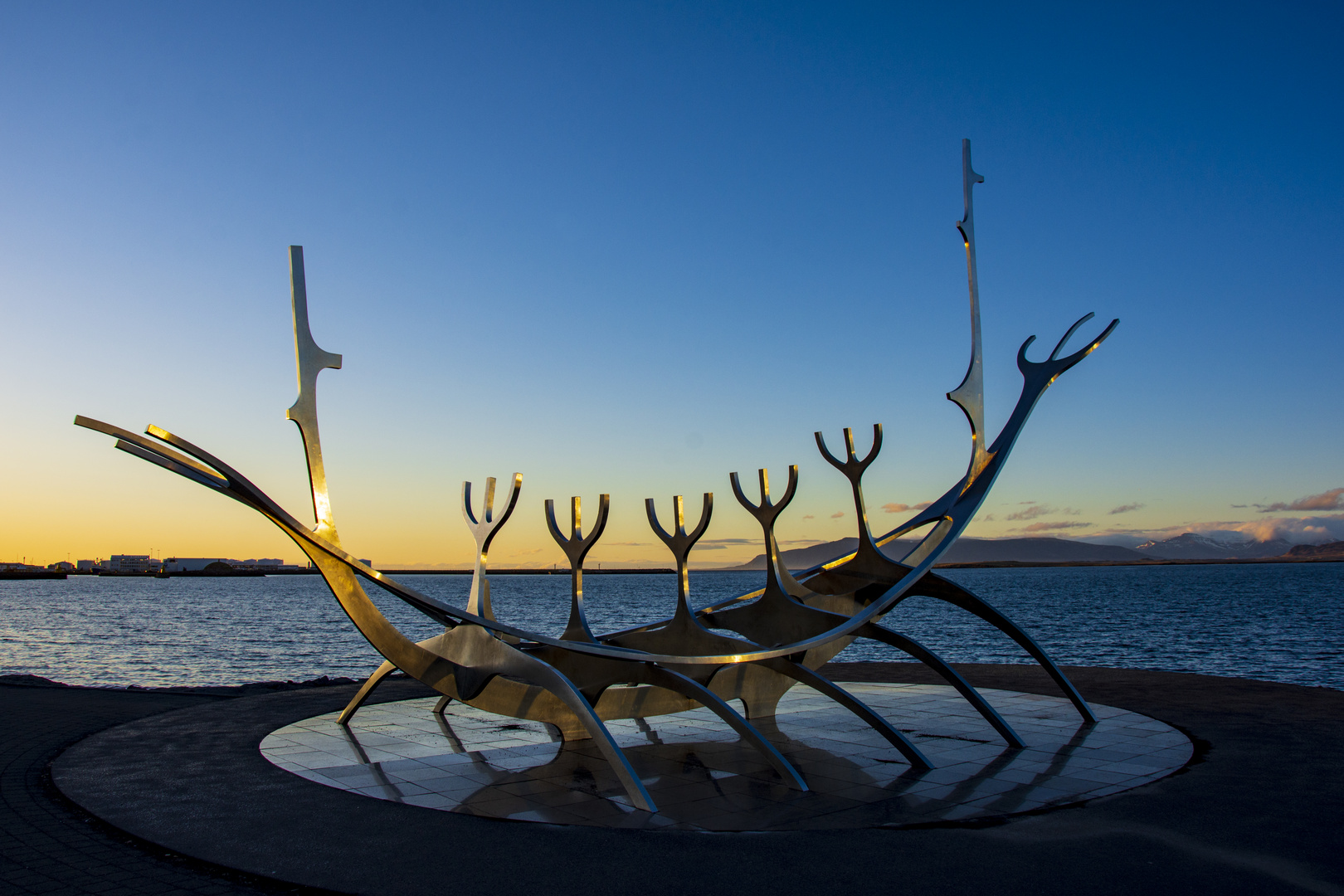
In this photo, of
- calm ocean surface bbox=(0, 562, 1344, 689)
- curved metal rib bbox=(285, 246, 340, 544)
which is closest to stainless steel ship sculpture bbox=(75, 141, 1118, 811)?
curved metal rib bbox=(285, 246, 340, 544)

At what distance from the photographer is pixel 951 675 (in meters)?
11.6

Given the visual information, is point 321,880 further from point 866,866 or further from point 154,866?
point 866,866

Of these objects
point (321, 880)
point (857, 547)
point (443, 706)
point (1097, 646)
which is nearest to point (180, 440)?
point (321, 880)

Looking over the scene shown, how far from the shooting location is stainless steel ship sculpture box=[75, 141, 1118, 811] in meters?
9.45

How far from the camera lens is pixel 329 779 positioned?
9.38 metres

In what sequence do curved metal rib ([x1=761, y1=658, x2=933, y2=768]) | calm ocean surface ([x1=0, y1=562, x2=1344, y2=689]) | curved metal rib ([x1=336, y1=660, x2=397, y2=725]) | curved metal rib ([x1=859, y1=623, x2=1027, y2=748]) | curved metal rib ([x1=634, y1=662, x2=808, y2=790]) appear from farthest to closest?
calm ocean surface ([x1=0, y1=562, x2=1344, y2=689])
curved metal rib ([x1=336, y1=660, x2=397, y2=725])
curved metal rib ([x1=859, y1=623, x2=1027, y2=748])
curved metal rib ([x1=761, y1=658, x2=933, y2=768])
curved metal rib ([x1=634, y1=662, x2=808, y2=790])

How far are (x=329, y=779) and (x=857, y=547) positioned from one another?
7.15 meters

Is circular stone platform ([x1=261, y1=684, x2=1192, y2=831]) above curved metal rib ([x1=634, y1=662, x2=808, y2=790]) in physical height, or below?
below

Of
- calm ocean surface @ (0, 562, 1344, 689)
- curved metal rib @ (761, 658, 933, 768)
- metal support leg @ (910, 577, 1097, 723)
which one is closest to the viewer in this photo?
curved metal rib @ (761, 658, 933, 768)

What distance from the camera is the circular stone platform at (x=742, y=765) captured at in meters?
8.45

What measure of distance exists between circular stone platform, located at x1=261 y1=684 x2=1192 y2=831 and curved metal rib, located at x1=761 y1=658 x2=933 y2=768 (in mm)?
188

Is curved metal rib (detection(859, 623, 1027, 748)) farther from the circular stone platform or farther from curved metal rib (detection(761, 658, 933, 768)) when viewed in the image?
curved metal rib (detection(761, 658, 933, 768))

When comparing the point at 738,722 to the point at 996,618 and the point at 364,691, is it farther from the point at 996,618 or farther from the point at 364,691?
the point at 364,691

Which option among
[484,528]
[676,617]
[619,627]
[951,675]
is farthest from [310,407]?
[619,627]
